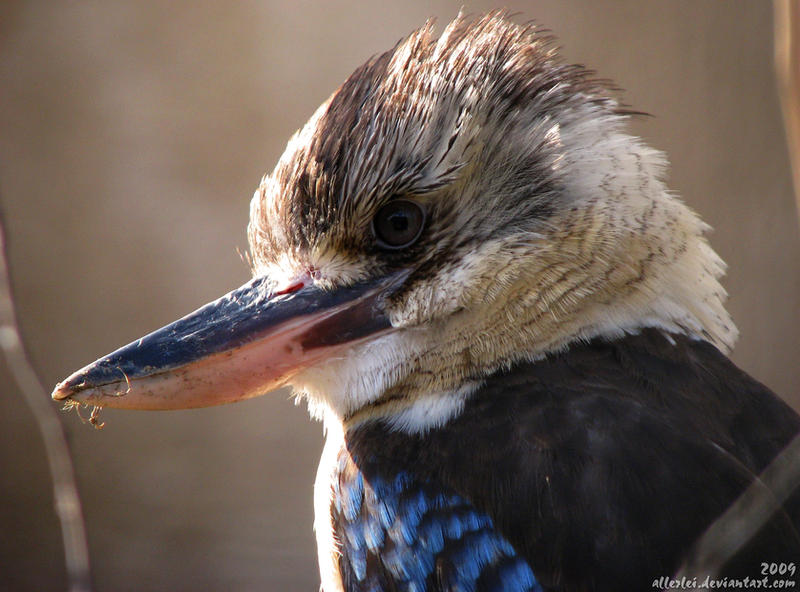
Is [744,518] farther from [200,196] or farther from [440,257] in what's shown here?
[200,196]

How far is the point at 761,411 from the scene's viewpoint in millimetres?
1602

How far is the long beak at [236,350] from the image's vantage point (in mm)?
1682

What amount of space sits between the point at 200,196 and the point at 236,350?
2.32 metres

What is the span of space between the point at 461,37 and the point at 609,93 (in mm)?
318

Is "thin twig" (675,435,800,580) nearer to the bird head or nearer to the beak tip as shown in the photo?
the bird head

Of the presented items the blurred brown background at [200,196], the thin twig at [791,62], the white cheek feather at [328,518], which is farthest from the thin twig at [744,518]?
the blurred brown background at [200,196]

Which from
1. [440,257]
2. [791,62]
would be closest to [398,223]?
[440,257]

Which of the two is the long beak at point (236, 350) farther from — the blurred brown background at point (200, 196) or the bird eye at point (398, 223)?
the blurred brown background at point (200, 196)

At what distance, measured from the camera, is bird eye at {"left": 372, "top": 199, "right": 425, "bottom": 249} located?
170 centimetres

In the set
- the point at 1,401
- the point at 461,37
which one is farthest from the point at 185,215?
the point at 461,37

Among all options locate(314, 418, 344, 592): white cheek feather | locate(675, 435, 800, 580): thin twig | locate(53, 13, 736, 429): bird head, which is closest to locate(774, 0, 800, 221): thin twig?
locate(675, 435, 800, 580): thin twig

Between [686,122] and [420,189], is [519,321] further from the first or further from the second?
[686,122]

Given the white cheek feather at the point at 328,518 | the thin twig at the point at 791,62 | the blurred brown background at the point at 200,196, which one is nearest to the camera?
the thin twig at the point at 791,62

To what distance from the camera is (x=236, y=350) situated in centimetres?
Answer: 171
